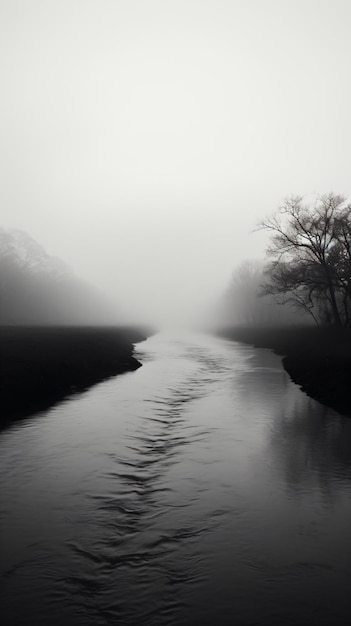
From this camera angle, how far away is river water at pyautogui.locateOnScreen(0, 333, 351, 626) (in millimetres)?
7199

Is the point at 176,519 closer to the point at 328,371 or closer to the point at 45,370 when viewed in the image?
the point at 45,370

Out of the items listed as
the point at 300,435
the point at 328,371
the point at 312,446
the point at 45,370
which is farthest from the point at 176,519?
the point at 328,371

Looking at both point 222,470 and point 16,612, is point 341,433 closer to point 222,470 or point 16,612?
point 222,470

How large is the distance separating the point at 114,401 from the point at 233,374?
14138 millimetres

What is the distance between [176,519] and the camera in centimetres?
1042

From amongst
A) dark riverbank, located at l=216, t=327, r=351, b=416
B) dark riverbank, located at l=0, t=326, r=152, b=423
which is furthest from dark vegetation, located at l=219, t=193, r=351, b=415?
dark riverbank, located at l=0, t=326, r=152, b=423

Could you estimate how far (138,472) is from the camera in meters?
13.7

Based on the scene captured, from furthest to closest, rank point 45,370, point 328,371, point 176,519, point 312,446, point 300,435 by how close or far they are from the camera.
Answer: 1. point 328,371
2. point 45,370
3. point 300,435
4. point 312,446
5. point 176,519

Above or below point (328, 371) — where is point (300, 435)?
below

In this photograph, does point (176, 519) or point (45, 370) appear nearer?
point (176, 519)

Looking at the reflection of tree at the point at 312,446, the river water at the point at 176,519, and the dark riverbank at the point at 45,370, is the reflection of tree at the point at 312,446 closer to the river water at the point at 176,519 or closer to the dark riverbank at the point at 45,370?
the river water at the point at 176,519

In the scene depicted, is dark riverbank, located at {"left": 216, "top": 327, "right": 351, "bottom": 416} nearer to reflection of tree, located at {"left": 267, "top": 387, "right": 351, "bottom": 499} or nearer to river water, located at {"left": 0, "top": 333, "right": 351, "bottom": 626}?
reflection of tree, located at {"left": 267, "top": 387, "right": 351, "bottom": 499}

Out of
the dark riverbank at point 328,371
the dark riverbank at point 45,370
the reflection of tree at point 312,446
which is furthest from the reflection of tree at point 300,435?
the dark riverbank at point 45,370

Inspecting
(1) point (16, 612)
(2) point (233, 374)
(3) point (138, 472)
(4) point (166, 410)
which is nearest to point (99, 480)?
(3) point (138, 472)
